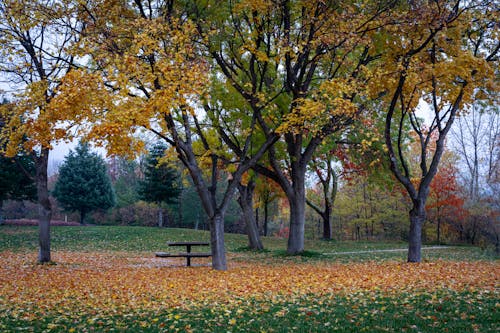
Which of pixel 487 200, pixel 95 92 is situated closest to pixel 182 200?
pixel 487 200

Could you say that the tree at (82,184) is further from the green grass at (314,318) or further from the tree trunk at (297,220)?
the green grass at (314,318)

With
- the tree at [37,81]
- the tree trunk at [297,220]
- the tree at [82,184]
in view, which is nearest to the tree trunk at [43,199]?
the tree at [37,81]

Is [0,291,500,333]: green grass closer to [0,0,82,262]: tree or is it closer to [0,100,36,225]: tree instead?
[0,0,82,262]: tree

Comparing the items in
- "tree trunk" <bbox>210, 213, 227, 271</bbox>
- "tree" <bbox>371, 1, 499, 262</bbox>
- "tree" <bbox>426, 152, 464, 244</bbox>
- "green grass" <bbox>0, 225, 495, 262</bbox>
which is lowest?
"green grass" <bbox>0, 225, 495, 262</bbox>

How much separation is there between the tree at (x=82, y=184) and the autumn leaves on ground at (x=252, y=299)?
26.6m

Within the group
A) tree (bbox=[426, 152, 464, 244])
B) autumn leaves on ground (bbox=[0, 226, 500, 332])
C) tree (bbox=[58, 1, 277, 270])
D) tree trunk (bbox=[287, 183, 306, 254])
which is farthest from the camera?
tree (bbox=[426, 152, 464, 244])

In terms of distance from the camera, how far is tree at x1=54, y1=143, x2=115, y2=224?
39.5 metres

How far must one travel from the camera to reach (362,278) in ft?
35.6

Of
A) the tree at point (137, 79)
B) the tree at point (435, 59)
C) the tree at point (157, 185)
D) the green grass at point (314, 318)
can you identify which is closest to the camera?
the green grass at point (314, 318)

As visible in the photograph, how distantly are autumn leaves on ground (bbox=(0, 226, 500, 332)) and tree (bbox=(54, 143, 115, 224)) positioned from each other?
87.3 feet

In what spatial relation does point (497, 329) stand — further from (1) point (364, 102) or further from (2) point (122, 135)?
(1) point (364, 102)

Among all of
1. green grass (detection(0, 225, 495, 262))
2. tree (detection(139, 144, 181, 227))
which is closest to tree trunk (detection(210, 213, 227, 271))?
green grass (detection(0, 225, 495, 262))

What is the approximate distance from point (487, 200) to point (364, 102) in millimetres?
10179

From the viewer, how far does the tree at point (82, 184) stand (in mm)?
39500
